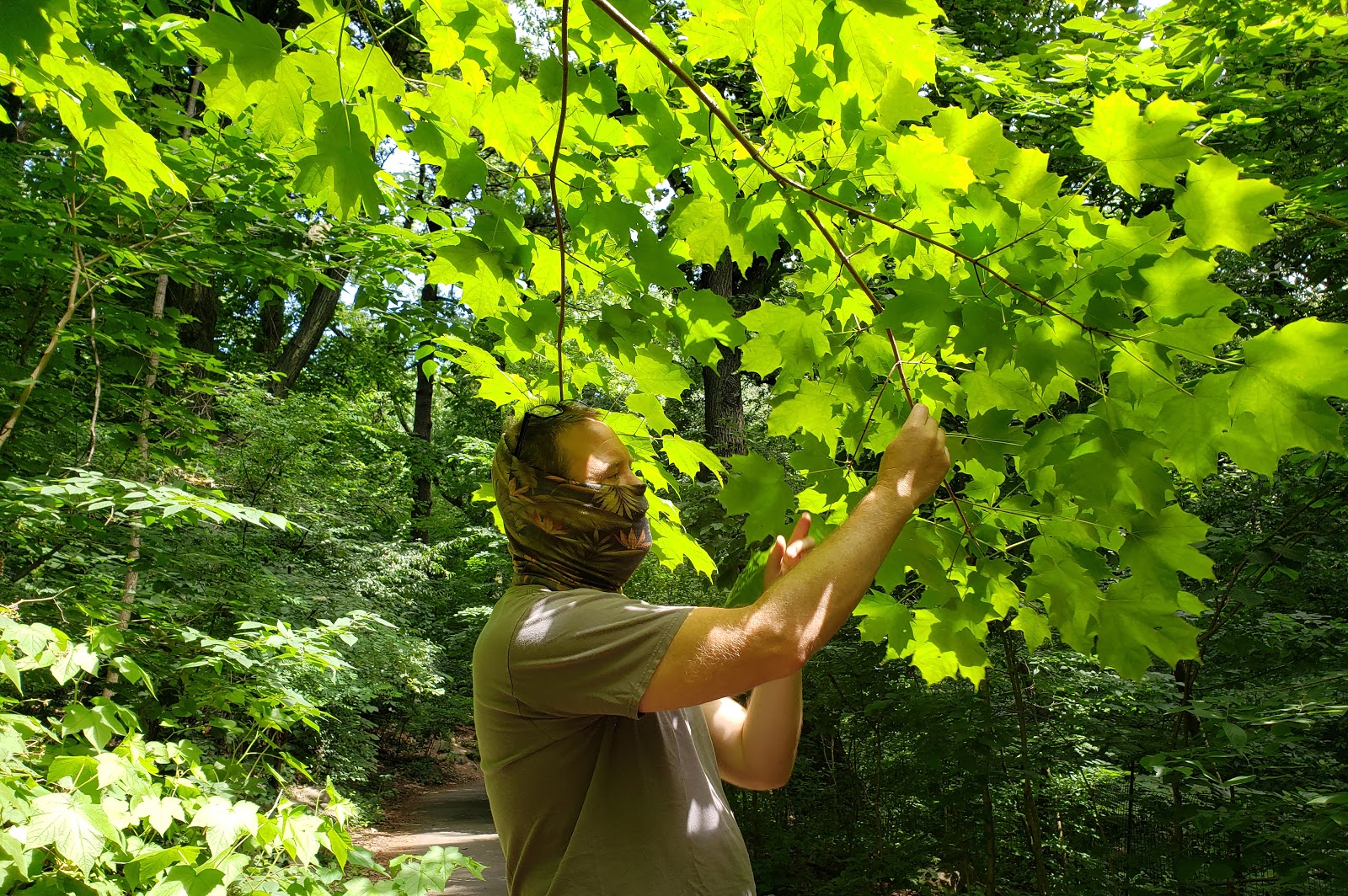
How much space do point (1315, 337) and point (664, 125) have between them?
115 centimetres

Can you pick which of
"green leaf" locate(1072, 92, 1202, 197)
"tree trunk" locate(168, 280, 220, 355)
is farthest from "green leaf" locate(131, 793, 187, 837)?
"tree trunk" locate(168, 280, 220, 355)

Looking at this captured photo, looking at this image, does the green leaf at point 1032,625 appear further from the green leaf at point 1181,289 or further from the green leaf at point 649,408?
the green leaf at point 649,408

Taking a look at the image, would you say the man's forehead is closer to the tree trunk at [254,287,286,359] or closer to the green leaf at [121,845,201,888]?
the green leaf at [121,845,201,888]

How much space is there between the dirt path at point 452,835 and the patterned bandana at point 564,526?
23.1 feet

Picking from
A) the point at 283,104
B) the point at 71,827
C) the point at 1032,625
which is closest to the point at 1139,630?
the point at 1032,625

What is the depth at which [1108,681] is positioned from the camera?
5066 millimetres

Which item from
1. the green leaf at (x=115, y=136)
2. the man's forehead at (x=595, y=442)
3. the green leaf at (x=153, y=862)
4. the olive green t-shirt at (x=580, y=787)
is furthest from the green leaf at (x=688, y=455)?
the green leaf at (x=153, y=862)

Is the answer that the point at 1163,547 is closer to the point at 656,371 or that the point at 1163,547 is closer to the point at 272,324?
the point at 656,371

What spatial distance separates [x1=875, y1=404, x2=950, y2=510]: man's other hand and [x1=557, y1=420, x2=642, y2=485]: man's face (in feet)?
1.64

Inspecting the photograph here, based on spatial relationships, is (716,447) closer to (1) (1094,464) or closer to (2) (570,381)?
(2) (570,381)

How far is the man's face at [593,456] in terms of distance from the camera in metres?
1.55

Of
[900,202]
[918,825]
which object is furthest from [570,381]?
[918,825]

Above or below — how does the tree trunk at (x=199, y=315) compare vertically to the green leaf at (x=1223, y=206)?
above

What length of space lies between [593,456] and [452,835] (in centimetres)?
1047
